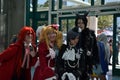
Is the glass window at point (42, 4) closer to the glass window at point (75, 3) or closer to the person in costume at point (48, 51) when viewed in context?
the glass window at point (75, 3)

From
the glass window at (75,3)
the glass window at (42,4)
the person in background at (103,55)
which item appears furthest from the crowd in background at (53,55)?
the glass window at (42,4)

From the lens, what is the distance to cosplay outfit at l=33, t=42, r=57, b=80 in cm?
526

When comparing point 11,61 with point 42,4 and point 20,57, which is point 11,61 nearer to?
point 20,57

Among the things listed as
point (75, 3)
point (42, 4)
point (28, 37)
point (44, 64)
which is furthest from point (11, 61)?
point (42, 4)

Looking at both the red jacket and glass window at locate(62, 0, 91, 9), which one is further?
glass window at locate(62, 0, 91, 9)

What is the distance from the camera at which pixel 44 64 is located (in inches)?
208

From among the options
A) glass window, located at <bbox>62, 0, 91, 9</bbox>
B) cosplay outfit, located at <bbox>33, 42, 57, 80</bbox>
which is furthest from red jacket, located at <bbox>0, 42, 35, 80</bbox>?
glass window, located at <bbox>62, 0, 91, 9</bbox>

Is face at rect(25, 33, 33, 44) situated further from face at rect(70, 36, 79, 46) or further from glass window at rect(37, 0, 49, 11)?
glass window at rect(37, 0, 49, 11)

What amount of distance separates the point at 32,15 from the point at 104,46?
8.44 meters

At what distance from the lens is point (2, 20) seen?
13133 millimetres

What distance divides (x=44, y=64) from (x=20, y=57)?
0.45 metres

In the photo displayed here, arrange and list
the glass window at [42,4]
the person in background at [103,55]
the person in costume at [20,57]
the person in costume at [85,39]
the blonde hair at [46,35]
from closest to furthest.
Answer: the person in costume at [85,39], the blonde hair at [46,35], the person in costume at [20,57], the person in background at [103,55], the glass window at [42,4]

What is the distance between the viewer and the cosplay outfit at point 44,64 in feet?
17.3

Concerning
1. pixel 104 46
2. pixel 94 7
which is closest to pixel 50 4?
pixel 94 7
